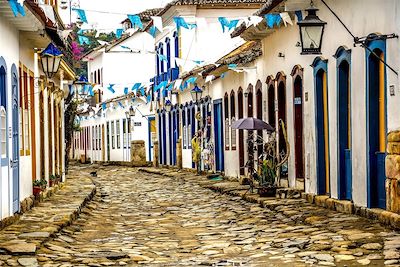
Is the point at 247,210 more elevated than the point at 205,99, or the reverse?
the point at 205,99

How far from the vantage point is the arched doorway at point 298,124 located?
18.3 meters

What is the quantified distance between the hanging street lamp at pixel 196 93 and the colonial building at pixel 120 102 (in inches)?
393

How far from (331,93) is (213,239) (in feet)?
12.9

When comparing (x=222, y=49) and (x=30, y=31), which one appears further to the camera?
(x=222, y=49)

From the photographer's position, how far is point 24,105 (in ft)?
55.1

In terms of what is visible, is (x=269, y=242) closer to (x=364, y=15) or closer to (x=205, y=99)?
(x=364, y=15)

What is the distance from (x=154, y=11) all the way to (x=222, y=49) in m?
13.5

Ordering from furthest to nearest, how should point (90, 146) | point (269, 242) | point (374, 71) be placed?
point (90, 146) → point (374, 71) → point (269, 242)

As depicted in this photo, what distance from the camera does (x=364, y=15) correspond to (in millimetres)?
13305

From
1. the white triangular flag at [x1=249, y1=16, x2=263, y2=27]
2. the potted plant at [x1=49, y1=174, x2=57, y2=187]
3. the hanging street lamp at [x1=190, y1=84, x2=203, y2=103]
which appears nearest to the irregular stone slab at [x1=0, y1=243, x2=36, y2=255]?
the white triangular flag at [x1=249, y1=16, x2=263, y2=27]

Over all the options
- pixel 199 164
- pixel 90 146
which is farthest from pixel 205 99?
pixel 90 146

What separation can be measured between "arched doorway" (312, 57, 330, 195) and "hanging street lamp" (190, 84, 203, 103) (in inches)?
565

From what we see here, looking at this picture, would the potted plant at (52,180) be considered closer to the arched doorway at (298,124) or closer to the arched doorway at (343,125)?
the arched doorway at (298,124)

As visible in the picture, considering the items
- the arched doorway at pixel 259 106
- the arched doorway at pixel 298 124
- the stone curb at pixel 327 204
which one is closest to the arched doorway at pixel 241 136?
the stone curb at pixel 327 204
